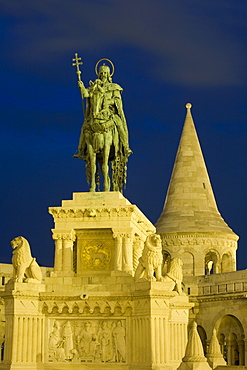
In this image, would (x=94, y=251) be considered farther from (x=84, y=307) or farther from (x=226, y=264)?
(x=226, y=264)

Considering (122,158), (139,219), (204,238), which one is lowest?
(139,219)

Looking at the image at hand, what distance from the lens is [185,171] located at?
61344 mm

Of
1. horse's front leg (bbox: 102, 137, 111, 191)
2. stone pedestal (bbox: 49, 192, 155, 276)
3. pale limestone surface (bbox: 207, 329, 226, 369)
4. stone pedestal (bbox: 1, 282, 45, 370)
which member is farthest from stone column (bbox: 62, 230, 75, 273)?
pale limestone surface (bbox: 207, 329, 226, 369)

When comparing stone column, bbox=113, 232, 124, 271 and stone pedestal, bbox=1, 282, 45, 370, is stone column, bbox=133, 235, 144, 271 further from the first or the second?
stone pedestal, bbox=1, 282, 45, 370

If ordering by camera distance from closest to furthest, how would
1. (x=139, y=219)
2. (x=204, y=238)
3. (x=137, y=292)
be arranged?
1. (x=137, y=292)
2. (x=139, y=219)
3. (x=204, y=238)

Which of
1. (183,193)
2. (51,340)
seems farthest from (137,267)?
(183,193)

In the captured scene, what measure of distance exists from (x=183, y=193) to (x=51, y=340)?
96.5ft

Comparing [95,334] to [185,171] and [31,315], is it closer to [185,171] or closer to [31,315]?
[31,315]

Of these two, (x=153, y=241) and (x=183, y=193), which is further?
(x=183, y=193)

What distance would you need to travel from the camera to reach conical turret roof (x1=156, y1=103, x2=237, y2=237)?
193 ft

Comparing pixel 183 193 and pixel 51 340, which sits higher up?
pixel 183 193

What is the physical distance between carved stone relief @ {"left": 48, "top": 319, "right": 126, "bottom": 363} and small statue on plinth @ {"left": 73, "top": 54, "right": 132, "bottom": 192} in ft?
15.8

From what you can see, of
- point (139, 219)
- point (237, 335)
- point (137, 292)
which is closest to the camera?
point (137, 292)

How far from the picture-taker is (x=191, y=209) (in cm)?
5972
